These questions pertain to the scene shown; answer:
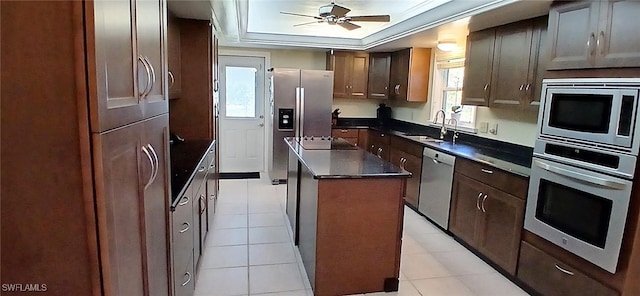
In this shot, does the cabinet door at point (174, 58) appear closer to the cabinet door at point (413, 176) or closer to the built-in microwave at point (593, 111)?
the cabinet door at point (413, 176)

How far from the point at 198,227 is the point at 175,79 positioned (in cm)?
153

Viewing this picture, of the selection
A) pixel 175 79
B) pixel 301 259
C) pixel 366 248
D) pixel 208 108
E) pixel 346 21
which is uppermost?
pixel 346 21

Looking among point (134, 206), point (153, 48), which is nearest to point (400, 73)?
point (153, 48)

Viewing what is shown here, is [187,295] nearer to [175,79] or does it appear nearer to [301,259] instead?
[301,259]

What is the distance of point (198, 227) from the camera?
2.63 meters

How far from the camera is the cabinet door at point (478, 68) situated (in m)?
3.40

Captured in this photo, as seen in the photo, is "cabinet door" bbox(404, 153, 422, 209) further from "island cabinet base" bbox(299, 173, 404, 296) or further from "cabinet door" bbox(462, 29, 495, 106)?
"island cabinet base" bbox(299, 173, 404, 296)

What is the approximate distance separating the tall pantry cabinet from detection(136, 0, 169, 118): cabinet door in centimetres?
12

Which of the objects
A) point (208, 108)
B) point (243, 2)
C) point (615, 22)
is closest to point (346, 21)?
point (243, 2)

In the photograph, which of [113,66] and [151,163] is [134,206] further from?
[113,66]

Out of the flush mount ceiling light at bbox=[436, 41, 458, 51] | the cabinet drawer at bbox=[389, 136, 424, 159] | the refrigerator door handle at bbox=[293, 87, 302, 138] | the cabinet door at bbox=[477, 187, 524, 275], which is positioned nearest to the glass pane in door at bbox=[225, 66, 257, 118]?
the refrigerator door handle at bbox=[293, 87, 302, 138]

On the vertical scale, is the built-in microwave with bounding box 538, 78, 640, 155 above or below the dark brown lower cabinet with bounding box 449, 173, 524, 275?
above

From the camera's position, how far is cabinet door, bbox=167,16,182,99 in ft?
10.5

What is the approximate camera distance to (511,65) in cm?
314
